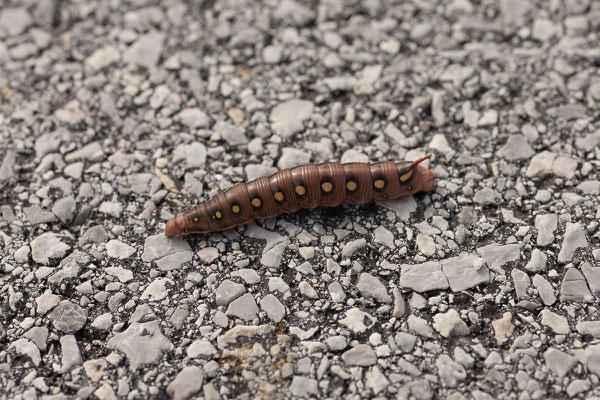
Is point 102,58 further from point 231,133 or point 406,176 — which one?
A: point 406,176

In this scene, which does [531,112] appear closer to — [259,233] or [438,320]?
[438,320]

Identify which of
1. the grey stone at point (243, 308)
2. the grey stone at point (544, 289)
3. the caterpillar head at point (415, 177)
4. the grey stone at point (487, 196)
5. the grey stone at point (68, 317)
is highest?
the caterpillar head at point (415, 177)

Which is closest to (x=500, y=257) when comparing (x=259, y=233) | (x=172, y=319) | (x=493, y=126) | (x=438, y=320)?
(x=438, y=320)

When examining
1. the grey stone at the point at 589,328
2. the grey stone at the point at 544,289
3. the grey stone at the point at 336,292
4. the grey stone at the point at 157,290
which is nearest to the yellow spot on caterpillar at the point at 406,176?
the grey stone at the point at 336,292

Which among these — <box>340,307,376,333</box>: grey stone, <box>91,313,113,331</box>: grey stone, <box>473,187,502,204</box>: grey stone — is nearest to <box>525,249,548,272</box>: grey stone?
<box>473,187,502,204</box>: grey stone

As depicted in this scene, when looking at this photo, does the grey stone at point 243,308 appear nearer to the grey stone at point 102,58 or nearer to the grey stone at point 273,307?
the grey stone at point 273,307

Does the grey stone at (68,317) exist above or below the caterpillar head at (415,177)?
below

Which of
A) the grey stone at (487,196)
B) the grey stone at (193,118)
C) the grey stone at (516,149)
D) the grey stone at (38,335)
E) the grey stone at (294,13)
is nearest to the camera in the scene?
the grey stone at (38,335)
